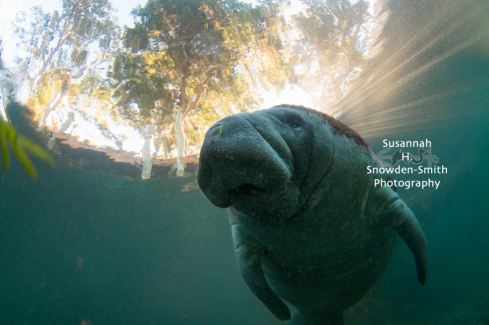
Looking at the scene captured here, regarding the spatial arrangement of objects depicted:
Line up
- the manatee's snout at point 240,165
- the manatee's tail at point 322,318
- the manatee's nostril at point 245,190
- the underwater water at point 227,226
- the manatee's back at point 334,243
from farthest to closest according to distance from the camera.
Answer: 1. the underwater water at point 227,226
2. the manatee's tail at point 322,318
3. the manatee's back at point 334,243
4. the manatee's nostril at point 245,190
5. the manatee's snout at point 240,165

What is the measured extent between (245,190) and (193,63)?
5.72 metres

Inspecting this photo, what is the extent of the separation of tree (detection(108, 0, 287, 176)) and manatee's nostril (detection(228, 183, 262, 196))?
5194 millimetres

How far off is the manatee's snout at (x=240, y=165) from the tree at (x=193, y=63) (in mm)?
4948

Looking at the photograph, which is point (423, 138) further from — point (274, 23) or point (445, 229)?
point (274, 23)

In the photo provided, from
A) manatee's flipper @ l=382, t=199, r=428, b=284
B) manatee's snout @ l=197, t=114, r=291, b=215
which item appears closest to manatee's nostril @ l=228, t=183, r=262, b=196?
manatee's snout @ l=197, t=114, r=291, b=215

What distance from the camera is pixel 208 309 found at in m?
23.4

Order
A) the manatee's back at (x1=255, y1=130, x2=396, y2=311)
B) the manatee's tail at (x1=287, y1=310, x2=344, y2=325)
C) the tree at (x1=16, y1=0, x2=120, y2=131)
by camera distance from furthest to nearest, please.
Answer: the tree at (x1=16, y1=0, x2=120, y2=131) → the manatee's tail at (x1=287, y1=310, x2=344, y2=325) → the manatee's back at (x1=255, y1=130, x2=396, y2=311)

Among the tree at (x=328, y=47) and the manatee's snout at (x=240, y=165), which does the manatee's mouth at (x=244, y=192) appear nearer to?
the manatee's snout at (x=240, y=165)

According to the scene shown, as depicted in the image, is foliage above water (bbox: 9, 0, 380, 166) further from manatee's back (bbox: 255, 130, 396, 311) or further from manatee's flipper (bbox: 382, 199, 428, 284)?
manatee's flipper (bbox: 382, 199, 428, 284)

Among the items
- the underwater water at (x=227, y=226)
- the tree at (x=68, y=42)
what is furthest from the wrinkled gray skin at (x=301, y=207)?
the tree at (x=68, y=42)

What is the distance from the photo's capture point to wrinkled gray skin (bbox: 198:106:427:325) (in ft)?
5.92

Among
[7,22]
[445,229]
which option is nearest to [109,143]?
[7,22]

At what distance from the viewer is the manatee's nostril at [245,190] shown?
189 cm

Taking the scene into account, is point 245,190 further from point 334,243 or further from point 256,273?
point 334,243
